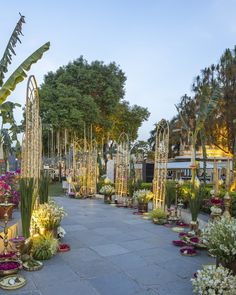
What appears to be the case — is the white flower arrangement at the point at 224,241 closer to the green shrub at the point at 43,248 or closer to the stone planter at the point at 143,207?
the green shrub at the point at 43,248

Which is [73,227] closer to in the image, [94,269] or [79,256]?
[79,256]

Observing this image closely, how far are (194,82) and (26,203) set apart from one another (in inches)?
698

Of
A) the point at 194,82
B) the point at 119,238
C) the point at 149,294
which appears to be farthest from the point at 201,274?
the point at 194,82

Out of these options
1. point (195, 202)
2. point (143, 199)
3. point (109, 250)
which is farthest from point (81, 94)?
point (109, 250)

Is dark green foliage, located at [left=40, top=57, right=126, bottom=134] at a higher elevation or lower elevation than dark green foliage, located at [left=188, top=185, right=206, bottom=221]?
higher

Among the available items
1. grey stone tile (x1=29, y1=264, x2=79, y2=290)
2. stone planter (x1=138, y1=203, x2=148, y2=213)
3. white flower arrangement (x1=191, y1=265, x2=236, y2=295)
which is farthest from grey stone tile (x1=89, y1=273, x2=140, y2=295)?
stone planter (x1=138, y1=203, x2=148, y2=213)

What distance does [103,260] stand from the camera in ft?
17.5

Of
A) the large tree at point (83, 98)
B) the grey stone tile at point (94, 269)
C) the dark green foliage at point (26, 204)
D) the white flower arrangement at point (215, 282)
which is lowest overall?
the grey stone tile at point (94, 269)

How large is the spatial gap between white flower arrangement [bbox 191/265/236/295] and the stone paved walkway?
0.60m

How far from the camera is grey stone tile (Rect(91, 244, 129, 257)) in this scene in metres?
Answer: 5.80

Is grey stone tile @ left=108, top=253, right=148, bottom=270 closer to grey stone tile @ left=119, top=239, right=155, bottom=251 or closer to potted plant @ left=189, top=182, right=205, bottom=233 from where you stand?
grey stone tile @ left=119, top=239, right=155, bottom=251

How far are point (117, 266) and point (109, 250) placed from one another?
1.01 metres

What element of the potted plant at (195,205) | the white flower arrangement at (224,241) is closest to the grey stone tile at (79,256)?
the white flower arrangement at (224,241)

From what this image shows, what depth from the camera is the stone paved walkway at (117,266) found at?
13.4 ft
